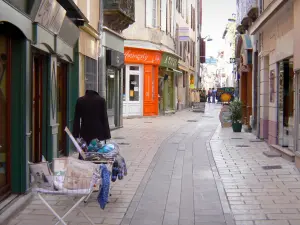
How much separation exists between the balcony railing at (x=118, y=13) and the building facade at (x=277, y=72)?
4605 millimetres

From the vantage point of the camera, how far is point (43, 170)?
4.92m

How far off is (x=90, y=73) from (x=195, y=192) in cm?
739

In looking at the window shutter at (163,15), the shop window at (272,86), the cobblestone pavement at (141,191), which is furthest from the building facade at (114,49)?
the window shutter at (163,15)

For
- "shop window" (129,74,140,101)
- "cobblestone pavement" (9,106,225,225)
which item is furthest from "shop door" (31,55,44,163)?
"shop window" (129,74,140,101)

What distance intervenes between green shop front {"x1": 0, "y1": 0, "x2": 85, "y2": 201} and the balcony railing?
303 inches

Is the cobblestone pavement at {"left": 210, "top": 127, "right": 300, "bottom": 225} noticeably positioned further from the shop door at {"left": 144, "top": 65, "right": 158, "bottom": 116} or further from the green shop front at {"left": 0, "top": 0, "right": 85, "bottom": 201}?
the shop door at {"left": 144, "top": 65, "right": 158, "bottom": 116}

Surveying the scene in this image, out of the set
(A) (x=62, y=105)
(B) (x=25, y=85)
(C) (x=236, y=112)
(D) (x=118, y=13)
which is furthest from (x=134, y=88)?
(B) (x=25, y=85)

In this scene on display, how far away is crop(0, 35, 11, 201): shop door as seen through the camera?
259 inches

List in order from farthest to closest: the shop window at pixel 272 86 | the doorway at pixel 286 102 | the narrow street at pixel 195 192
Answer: the shop window at pixel 272 86
the doorway at pixel 286 102
the narrow street at pixel 195 192

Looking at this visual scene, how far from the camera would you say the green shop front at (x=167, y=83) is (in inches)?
1177

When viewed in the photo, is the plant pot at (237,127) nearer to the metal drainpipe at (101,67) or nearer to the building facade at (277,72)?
the building facade at (277,72)

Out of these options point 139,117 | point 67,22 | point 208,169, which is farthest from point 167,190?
point 139,117

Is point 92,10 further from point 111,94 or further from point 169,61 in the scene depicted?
point 169,61

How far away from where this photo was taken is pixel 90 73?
14.1m
